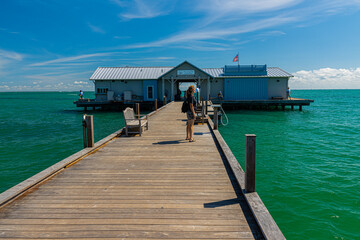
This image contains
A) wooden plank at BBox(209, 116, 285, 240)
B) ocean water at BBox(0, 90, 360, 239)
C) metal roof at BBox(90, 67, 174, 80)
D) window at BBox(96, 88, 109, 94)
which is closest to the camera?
wooden plank at BBox(209, 116, 285, 240)

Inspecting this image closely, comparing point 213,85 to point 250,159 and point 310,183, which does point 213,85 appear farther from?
point 250,159

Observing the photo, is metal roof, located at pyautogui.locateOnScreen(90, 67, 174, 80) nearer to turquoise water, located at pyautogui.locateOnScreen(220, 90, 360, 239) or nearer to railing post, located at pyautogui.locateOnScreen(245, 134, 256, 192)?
turquoise water, located at pyautogui.locateOnScreen(220, 90, 360, 239)

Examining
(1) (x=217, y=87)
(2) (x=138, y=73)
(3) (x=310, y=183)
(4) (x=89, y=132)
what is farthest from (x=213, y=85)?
(4) (x=89, y=132)

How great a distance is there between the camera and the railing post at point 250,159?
4551 millimetres

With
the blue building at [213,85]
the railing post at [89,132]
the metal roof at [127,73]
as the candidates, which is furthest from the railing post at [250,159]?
the metal roof at [127,73]

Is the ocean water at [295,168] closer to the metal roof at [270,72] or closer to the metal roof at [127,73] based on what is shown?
the metal roof at [270,72]

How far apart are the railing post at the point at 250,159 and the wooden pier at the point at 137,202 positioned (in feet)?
0.54

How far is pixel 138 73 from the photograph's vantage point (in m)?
36.6

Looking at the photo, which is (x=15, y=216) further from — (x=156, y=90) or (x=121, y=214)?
(x=156, y=90)

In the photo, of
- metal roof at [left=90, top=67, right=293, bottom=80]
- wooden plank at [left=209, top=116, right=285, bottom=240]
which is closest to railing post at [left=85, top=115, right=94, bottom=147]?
wooden plank at [left=209, top=116, right=285, bottom=240]

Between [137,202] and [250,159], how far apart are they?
212 centimetres

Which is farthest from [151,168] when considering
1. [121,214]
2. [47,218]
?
[47,218]

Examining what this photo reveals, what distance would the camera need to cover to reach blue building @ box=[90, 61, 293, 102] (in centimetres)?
3447

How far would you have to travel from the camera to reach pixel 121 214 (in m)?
4.09
